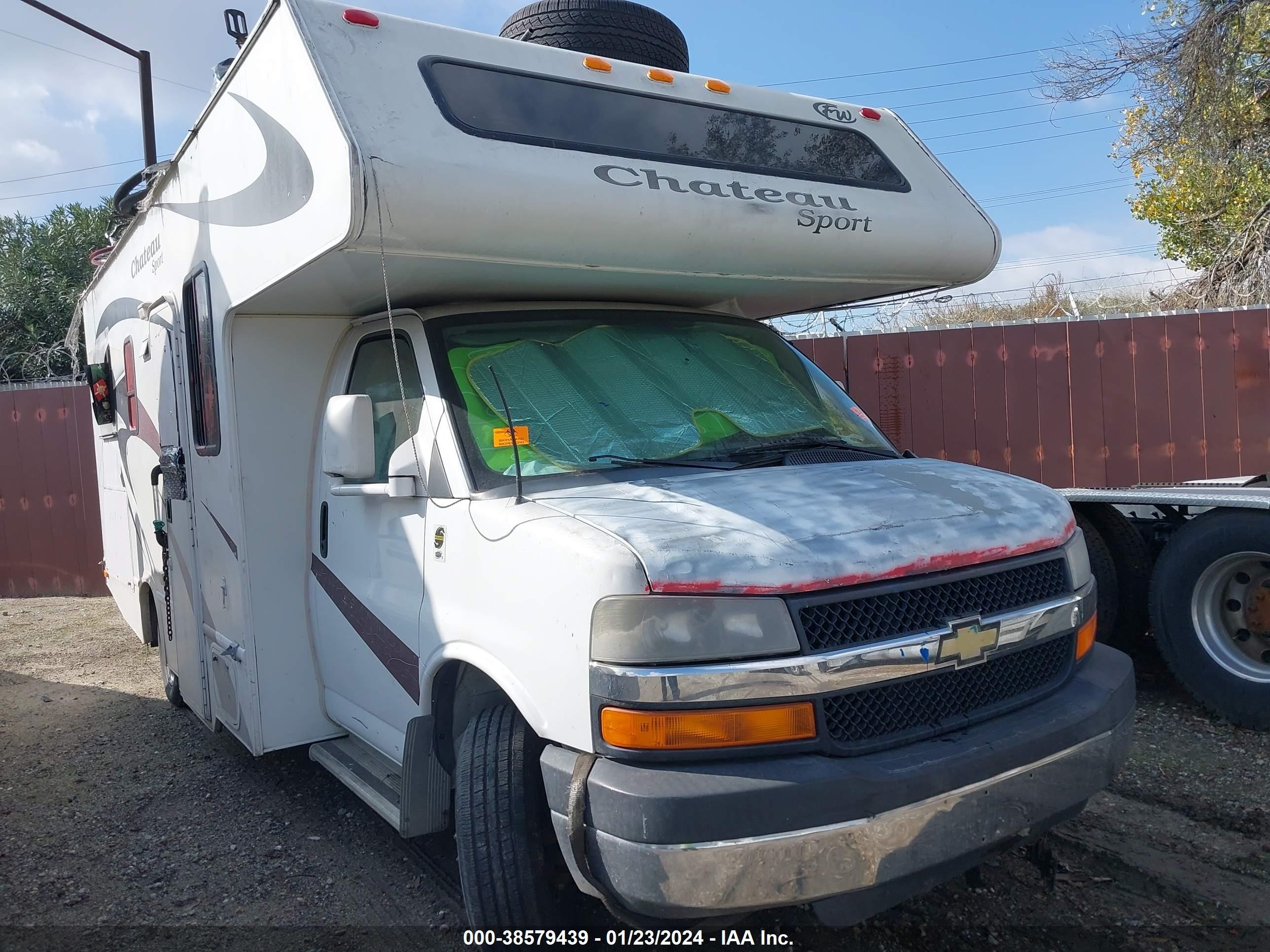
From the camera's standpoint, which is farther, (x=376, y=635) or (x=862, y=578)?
(x=376, y=635)

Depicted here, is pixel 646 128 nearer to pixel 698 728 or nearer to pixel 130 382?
pixel 698 728

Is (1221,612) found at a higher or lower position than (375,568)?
lower

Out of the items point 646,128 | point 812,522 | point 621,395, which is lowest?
point 812,522

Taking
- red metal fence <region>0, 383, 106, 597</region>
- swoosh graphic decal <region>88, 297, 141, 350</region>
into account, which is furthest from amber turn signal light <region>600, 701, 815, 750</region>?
red metal fence <region>0, 383, 106, 597</region>

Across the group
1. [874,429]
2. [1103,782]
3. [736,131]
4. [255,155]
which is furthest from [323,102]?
[1103,782]

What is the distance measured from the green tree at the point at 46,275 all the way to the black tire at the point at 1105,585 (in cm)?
2256

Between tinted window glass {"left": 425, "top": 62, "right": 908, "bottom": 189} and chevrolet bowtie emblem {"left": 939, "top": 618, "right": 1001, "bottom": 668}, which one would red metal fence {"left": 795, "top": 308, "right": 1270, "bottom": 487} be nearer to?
tinted window glass {"left": 425, "top": 62, "right": 908, "bottom": 189}

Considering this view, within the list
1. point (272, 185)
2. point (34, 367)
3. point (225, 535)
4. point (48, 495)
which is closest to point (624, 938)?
point (225, 535)

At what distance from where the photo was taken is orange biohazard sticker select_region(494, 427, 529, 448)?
3283 millimetres

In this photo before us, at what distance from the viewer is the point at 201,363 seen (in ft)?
14.8

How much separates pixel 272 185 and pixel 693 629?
2330 millimetres

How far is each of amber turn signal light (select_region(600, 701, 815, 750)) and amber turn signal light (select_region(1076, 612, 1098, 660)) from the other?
1.23m

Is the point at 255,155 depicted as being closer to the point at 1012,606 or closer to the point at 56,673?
the point at 1012,606

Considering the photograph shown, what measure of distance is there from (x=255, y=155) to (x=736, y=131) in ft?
6.13
